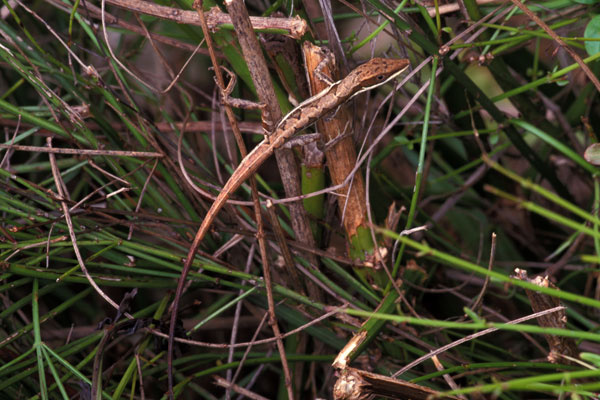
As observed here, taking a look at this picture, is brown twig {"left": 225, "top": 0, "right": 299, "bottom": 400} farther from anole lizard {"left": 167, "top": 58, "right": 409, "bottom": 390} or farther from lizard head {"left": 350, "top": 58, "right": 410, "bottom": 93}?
lizard head {"left": 350, "top": 58, "right": 410, "bottom": 93}

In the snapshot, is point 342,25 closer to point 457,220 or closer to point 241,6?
point 457,220

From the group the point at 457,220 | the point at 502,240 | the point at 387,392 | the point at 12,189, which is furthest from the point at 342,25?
the point at 387,392

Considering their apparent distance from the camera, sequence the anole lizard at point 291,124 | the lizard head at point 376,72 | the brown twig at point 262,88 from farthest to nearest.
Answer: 1. the lizard head at point 376,72
2. the anole lizard at point 291,124
3. the brown twig at point 262,88

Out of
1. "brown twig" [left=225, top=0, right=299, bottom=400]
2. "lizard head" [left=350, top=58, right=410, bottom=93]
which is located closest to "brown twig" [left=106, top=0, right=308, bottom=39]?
"brown twig" [left=225, top=0, right=299, bottom=400]

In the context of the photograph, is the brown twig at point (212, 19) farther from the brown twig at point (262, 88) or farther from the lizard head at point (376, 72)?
the lizard head at point (376, 72)

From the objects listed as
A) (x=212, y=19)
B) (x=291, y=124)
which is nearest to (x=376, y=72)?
(x=291, y=124)

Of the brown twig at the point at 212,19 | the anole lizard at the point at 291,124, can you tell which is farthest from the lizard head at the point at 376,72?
the brown twig at the point at 212,19

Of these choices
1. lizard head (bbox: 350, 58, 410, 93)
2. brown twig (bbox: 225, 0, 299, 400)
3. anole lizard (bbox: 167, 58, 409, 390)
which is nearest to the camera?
brown twig (bbox: 225, 0, 299, 400)

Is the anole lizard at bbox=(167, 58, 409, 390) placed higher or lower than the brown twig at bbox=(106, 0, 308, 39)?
lower

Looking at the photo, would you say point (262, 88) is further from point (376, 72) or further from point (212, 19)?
point (376, 72)
